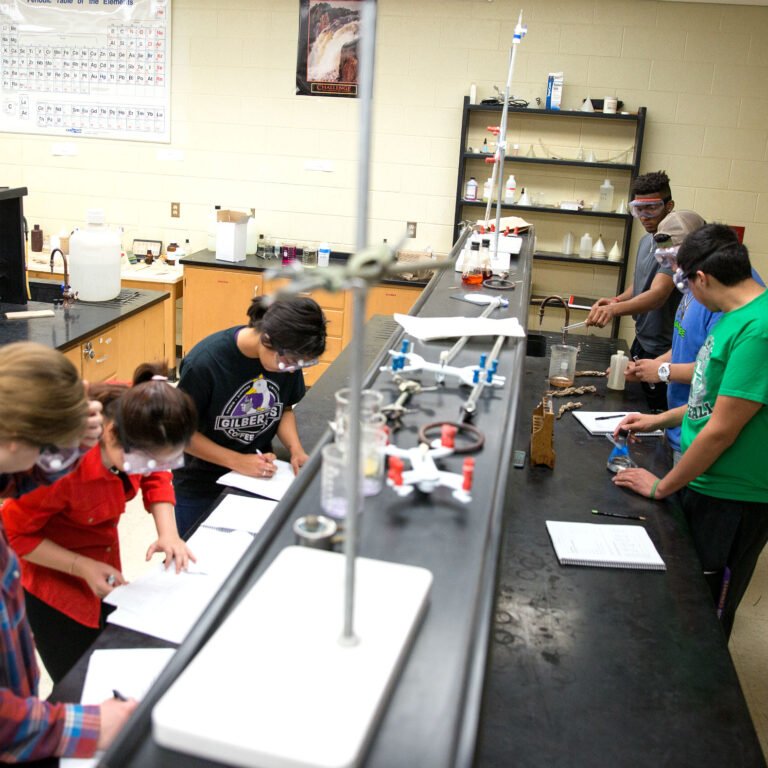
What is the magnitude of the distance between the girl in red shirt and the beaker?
199 cm

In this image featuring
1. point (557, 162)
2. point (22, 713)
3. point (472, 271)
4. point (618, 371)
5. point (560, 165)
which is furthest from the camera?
point (560, 165)

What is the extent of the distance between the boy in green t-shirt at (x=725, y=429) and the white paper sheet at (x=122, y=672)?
1.59 metres

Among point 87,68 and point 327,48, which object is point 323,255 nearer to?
point 327,48

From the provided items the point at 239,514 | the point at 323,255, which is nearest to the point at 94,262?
the point at 323,255

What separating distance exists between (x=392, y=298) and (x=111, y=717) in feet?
14.6

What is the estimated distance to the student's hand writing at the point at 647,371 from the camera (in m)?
3.33

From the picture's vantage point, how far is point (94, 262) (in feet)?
14.2

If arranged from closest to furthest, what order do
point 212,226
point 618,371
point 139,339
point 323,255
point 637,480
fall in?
point 637,480, point 618,371, point 139,339, point 323,255, point 212,226

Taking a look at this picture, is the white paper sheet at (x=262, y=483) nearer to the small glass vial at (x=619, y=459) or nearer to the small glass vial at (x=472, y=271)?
the small glass vial at (x=472, y=271)

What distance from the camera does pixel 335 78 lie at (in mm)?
5730

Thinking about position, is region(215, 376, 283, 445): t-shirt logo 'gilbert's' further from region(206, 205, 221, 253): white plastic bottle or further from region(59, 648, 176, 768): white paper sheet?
region(206, 205, 221, 253): white plastic bottle

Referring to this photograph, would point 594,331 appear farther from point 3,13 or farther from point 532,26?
point 3,13

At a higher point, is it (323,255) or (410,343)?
(410,343)

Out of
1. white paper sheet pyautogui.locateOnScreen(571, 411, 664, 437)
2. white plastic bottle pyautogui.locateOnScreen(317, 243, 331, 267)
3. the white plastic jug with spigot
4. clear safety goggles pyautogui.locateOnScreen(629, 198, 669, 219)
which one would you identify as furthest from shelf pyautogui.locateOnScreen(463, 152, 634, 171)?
white paper sheet pyautogui.locateOnScreen(571, 411, 664, 437)
